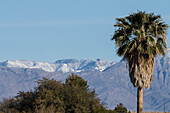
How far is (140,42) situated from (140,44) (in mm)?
505

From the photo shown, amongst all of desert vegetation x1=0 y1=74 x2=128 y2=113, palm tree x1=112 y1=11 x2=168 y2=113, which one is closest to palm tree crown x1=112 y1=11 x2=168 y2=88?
palm tree x1=112 y1=11 x2=168 y2=113

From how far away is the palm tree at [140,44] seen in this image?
39.2 m

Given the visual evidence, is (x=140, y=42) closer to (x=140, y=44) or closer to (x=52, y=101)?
(x=140, y=44)

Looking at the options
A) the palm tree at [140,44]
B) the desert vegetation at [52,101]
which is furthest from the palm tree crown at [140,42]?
the desert vegetation at [52,101]

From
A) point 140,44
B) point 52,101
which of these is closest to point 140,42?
point 140,44

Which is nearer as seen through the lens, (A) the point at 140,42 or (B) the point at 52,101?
(A) the point at 140,42

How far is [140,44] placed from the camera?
3931 cm

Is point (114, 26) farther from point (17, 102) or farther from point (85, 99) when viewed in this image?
point (17, 102)

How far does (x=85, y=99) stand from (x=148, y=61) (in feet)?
96.4

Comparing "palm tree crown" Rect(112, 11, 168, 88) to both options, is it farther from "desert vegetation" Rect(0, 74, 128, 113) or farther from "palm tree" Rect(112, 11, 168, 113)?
"desert vegetation" Rect(0, 74, 128, 113)

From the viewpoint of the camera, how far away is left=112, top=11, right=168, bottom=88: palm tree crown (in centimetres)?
3919

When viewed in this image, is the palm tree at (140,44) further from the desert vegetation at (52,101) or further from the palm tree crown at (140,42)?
the desert vegetation at (52,101)

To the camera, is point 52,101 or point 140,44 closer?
point 140,44

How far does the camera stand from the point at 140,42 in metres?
39.8
